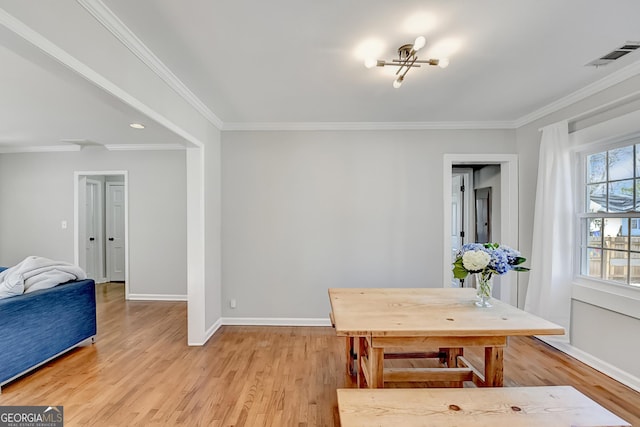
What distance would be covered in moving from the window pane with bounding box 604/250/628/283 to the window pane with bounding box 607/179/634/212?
0.39 meters

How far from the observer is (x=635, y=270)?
8.13 feet

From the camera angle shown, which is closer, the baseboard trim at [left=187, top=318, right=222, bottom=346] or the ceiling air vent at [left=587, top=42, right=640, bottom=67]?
the ceiling air vent at [left=587, top=42, right=640, bottom=67]

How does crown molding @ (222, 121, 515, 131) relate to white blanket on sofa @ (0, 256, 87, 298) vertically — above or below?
above

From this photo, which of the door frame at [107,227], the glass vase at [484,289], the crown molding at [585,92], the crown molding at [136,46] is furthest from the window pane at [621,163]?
the door frame at [107,227]

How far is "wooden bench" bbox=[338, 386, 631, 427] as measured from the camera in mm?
1322

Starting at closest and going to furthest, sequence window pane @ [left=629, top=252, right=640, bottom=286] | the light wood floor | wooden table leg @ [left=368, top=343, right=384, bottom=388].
Result: wooden table leg @ [left=368, top=343, right=384, bottom=388] < the light wood floor < window pane @ [left=629, top=252, right=640, bottom=286]

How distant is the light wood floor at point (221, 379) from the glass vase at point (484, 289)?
972mm

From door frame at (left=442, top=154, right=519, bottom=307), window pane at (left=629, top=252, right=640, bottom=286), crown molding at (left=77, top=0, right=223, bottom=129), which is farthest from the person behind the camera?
door frame at (left=442, top=154, right=519, bottom=307)

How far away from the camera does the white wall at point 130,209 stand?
479 cm

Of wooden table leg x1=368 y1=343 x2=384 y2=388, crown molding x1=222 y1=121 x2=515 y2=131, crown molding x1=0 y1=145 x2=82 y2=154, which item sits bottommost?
wooden table leg x1=368 y1=343 x2=384 y2=388

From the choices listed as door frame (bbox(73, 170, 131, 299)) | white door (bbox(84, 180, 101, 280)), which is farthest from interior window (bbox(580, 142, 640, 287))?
white door (bbox(84, 180, 101, 280))

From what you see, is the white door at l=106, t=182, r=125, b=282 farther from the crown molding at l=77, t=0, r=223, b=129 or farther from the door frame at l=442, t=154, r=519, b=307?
the door frame at l=442, t=154, r=519, b=307

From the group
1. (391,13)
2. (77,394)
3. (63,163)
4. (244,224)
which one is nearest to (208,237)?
(244,224)

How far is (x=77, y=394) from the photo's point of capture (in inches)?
89.5
